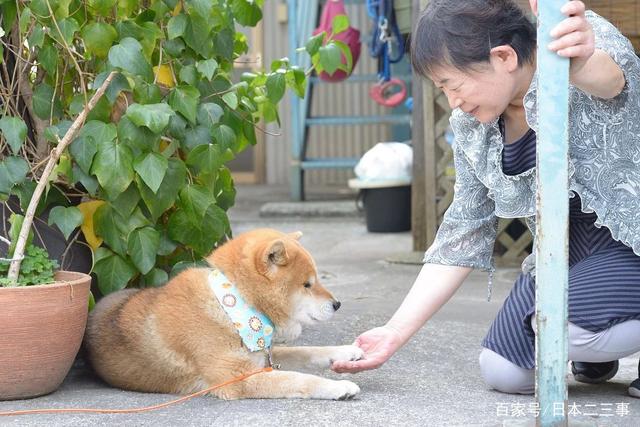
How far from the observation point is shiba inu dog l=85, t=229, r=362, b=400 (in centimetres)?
299

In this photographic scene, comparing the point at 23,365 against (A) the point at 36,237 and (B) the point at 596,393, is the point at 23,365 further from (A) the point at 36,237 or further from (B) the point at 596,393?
(B) the point at 596,393

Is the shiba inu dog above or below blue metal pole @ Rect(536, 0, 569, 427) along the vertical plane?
below

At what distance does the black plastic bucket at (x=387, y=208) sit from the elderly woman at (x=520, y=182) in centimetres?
429

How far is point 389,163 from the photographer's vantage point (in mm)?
7391

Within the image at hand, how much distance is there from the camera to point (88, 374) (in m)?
3.41

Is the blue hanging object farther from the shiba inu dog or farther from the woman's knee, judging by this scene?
the woman's knee

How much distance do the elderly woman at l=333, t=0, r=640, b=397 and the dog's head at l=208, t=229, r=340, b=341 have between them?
A: 27 centimetres

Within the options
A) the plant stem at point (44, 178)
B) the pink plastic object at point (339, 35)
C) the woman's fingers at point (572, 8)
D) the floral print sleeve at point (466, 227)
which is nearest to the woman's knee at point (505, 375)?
the floral print sleeve at point (466, 227)

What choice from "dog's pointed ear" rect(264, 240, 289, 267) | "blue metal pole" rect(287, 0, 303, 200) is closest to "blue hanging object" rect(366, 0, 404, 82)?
"blue metal pole" rect(287, 0, 303, 200)

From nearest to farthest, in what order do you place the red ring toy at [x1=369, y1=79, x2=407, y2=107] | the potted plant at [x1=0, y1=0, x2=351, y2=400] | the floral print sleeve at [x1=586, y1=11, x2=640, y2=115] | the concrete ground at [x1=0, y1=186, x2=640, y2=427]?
the floral print sleeve at [x1=586, y1=11, x2=640, y2=115]
the concrete ground at [x1=0, y1=186, x2=640, y2=427]
the potted plant at [x1=0, y1=0, x2=351, y2=400]
the red ring toy at [x1=369, y1=79, x2=407, y2=107]

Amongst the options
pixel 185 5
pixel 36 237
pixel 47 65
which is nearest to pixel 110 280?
pixel 36 237

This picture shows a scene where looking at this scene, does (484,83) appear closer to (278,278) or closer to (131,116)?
(278,278)

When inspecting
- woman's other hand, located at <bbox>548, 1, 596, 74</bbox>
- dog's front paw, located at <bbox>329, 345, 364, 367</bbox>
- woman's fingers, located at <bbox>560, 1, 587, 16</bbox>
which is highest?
woman's fingers, located at <bbox>560, 1, 587, 16</bbox>

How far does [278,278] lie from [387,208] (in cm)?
443
